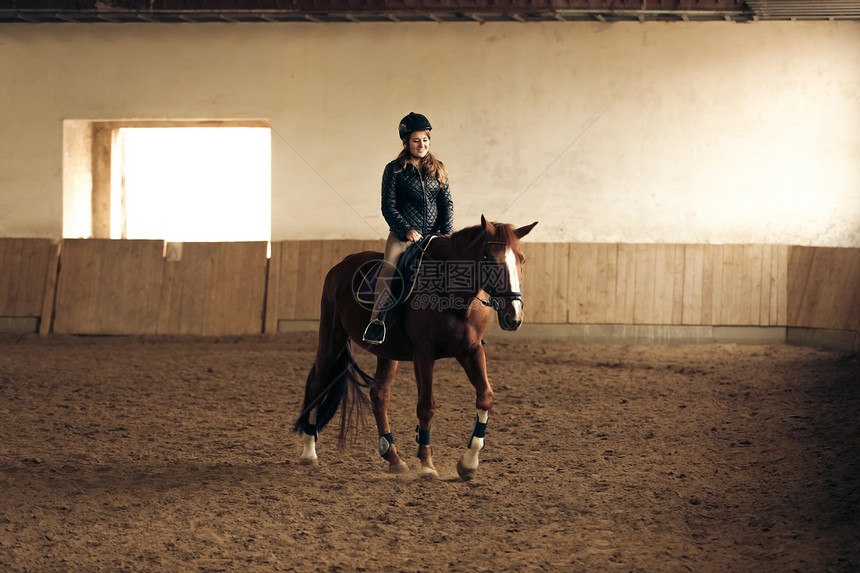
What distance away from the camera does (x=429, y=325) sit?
4.77 meters

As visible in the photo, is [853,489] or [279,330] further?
[279,330]

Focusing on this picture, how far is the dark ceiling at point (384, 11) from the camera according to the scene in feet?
34.3

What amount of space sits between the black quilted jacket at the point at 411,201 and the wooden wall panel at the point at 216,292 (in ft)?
22.3

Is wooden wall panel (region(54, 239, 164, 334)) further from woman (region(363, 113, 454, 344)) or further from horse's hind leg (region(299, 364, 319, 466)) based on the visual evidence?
woman (region(363, 113, 454, 344))

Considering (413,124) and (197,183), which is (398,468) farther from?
(197,183)

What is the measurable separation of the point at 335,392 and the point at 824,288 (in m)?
7.76

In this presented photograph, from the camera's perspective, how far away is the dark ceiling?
10.5 metres

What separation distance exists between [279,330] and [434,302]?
7.00m

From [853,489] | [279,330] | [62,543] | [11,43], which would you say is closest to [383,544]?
[62,543]

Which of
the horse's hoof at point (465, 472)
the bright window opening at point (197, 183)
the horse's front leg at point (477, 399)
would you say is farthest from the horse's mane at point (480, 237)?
the bright window opening at point (197, 183)

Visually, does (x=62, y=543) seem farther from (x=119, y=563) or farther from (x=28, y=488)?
(x=28, y=488)

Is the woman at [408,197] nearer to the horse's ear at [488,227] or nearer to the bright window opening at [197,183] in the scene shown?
the horse's ear at [488,227]

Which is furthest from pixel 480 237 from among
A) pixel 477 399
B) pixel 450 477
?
pixel 450 477

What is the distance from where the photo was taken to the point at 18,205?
461 inches
